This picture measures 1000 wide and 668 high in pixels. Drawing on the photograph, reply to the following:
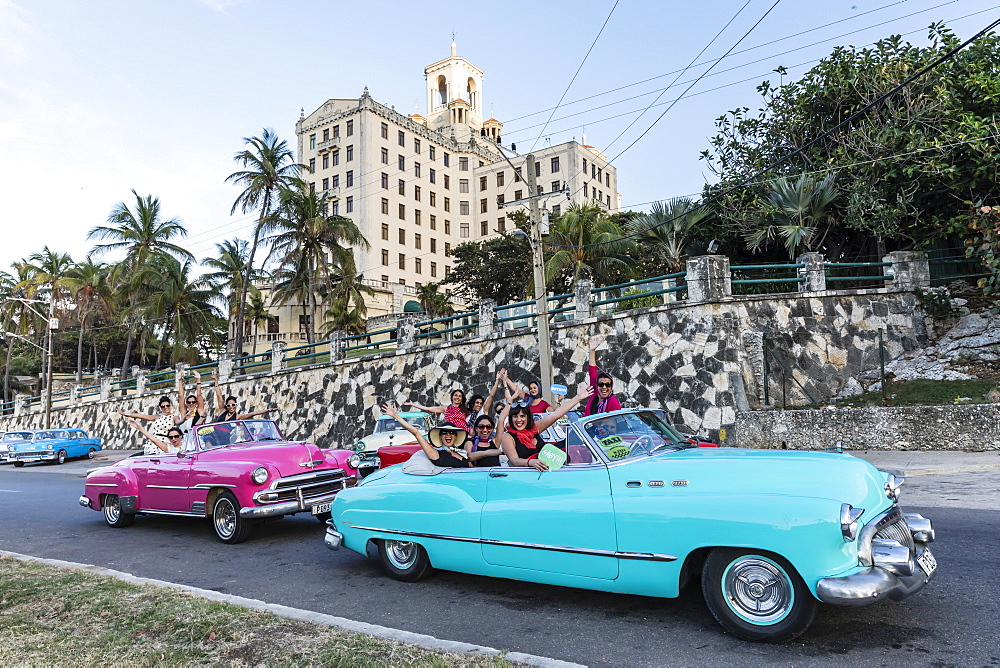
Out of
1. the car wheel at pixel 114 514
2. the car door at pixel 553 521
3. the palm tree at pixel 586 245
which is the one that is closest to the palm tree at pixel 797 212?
the palm tree at pixel 586 245

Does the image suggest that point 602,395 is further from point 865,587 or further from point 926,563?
point 865,587

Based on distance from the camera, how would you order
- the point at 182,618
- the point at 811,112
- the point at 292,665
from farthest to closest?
the point at 811,112
the point at 182,618
the point at 292,665

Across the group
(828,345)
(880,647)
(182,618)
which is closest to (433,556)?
(182,618)

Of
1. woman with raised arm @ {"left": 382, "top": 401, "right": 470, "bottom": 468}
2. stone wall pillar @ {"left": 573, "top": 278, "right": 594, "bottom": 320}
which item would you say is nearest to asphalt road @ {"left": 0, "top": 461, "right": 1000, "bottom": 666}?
woman with raised arm @ {"left": 382, "top": 401, "right": 470, "bottom": 468}

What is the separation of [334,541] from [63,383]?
202ft

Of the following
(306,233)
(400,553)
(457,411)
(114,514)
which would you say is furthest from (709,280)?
(306,233)

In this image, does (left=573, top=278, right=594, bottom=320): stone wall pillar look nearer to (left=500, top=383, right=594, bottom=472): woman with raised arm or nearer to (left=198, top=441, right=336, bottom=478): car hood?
(left=198, top=441, right=336, bottom=478): car hood

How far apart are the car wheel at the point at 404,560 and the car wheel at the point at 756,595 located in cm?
274

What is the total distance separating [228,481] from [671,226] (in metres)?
18.4

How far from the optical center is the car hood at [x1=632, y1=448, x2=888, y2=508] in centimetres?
429

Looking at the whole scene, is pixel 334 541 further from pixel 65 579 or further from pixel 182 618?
pixel 65 579

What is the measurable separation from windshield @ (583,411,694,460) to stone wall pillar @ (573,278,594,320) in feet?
46.6

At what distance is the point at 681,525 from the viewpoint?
15.0 ft

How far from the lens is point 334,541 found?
22.1 ft
